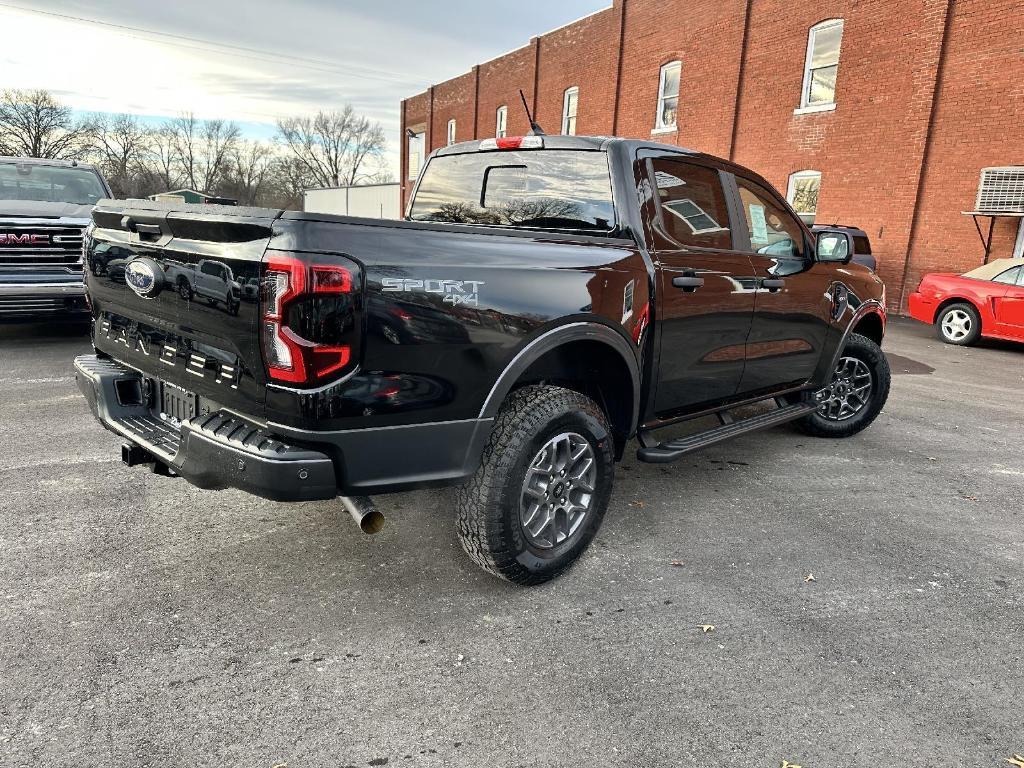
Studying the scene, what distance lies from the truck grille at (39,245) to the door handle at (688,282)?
655 cm

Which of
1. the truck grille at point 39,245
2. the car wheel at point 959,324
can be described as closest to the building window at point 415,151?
the car wheel at point 959,324

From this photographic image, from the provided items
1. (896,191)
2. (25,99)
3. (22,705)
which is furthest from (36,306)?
(25,99)

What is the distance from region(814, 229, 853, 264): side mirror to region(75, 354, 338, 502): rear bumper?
12.0 feet

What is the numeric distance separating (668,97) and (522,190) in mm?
18219

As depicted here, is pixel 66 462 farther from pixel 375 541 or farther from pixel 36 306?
pixel 36 306

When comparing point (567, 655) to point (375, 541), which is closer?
point (567, 655)

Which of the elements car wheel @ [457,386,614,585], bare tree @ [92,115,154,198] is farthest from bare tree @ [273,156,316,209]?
car wheel @ [457,386,614,585]

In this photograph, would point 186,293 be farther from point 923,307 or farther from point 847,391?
point 923,307

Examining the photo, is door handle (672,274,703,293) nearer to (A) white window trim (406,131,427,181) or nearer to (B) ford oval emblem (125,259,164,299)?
(B) ford oval emblem (125,259,164,299)

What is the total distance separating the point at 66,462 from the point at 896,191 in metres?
15.5

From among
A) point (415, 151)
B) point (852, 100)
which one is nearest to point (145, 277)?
point (852, 100)

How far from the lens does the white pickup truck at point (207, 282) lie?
2449 millimetres

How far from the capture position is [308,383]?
2.36 m

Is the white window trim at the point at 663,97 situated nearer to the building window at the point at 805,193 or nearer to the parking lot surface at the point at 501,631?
the building window at the point at 805,193
